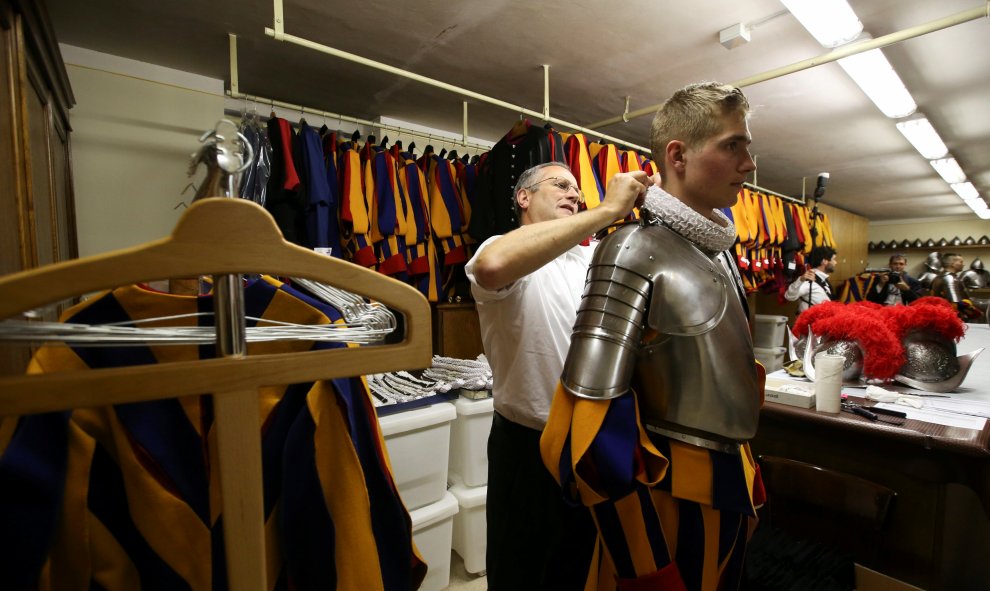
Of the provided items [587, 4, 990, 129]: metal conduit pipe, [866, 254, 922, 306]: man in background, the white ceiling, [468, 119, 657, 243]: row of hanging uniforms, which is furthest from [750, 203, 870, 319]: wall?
[587, 4, 990, 129]: metal conduit pipe

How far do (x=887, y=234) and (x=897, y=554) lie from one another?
13093mm

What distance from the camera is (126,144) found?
2.54 meters

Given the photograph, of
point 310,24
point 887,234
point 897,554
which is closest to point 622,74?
point 310,24

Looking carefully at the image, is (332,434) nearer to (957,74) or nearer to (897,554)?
(897,554)

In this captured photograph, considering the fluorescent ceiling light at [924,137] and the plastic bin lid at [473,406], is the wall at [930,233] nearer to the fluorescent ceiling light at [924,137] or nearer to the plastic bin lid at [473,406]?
the fluorescent ceiling light at [924,137]

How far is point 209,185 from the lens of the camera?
55 cm

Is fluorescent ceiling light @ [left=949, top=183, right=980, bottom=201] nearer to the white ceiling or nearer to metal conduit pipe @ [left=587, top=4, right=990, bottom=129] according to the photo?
the white ceiling

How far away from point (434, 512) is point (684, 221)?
1.51 meters

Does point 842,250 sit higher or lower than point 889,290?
higher

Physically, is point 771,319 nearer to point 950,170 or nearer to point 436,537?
point 950,170

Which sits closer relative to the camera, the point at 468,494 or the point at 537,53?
the point at 468,494

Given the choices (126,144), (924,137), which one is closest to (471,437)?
(126,144)

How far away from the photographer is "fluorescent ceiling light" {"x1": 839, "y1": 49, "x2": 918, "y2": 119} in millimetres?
2711

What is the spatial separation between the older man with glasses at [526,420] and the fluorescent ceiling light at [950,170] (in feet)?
20.7
